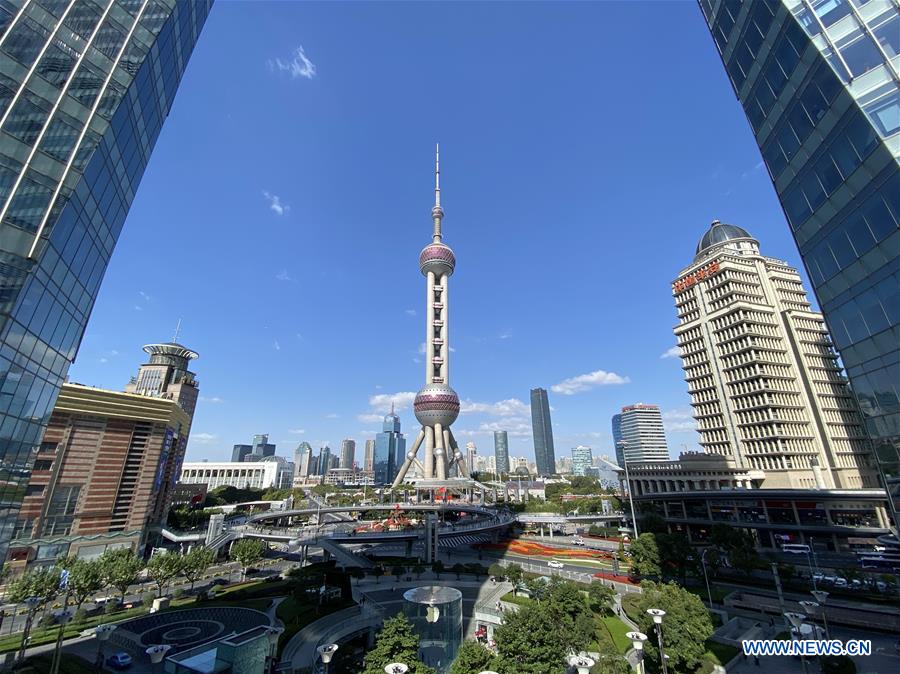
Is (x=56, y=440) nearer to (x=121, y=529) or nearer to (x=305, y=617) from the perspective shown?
(x=121, y=529)

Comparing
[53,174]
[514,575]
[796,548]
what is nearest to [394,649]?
[514,575]

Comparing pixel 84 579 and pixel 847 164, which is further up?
pixel 847 164

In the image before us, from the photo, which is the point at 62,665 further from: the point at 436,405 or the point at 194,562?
the point at 436,405

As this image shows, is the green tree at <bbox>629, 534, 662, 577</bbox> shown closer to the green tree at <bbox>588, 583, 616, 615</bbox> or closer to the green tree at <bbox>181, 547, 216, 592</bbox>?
the green tree at <bbox>588, 583, 616, 615</bbox>

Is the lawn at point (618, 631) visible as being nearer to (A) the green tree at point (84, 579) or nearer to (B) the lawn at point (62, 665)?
(B) the lawn at point (62, 665)

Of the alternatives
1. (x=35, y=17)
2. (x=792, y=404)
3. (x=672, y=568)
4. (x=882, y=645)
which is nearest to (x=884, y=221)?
(x=882, y=645)

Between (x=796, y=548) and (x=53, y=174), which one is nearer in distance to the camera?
(x=53, y=174)

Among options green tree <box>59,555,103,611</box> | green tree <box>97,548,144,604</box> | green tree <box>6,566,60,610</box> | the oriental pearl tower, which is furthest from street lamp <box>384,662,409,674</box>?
the oriental pearl tower

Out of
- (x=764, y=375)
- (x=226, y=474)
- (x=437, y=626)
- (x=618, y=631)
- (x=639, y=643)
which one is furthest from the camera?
(x=226, y=474)
